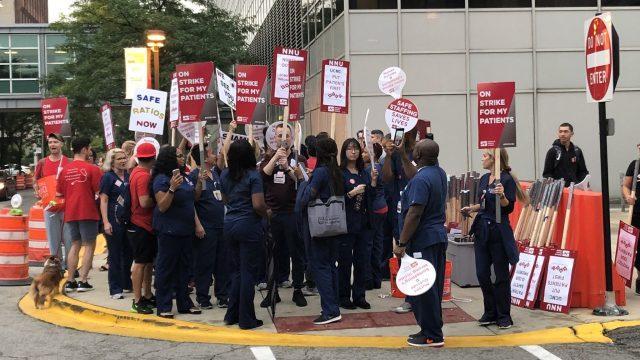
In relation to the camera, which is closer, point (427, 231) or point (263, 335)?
point (427, 231)

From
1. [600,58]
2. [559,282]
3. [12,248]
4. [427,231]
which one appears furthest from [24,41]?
[427,231]

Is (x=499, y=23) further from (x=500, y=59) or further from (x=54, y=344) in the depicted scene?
(x=54, y=344)

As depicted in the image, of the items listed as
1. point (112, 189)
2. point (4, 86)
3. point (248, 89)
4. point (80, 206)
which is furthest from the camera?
point (4, 86)

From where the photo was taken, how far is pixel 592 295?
303 inches

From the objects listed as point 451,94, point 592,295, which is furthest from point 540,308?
point 451,94

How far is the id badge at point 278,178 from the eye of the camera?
8266 millimetres

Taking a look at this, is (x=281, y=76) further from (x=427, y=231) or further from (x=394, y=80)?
(x=427, y=231)

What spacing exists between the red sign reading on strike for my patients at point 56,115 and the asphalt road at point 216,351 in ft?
17.8

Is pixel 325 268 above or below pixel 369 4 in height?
below

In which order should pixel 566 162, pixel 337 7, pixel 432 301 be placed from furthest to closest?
1. pixel 337 7
2. pixel 566 162
3. pixel 432 301

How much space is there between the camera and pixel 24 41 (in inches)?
2073

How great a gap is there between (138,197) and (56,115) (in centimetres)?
521

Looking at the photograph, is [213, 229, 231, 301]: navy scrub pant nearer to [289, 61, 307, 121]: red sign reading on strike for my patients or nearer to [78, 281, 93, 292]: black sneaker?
[78, 281, 93, 292]: black sneaker

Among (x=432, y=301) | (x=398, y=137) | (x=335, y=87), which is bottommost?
(x=432, y=301)
